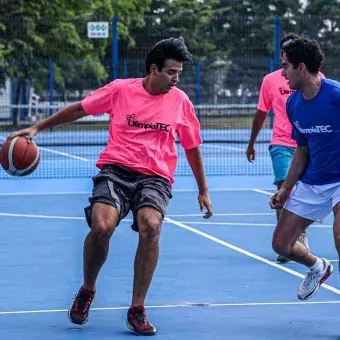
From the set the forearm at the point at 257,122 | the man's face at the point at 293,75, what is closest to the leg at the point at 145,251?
the man's face at the point at 293,75

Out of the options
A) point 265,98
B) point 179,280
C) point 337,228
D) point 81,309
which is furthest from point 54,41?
point 337,228

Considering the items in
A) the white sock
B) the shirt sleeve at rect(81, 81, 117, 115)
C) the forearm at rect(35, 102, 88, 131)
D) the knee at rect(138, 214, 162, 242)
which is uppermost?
the shirt sleeve at rect(81, 81, 117, 115)

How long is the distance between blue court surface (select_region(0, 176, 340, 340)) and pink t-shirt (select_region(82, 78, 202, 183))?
111 cm

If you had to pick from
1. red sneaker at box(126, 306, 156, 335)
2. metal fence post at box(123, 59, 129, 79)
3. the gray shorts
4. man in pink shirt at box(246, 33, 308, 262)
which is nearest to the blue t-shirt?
the gray shorts

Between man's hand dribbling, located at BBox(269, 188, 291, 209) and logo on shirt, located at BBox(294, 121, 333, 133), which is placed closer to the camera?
logo on shirt, located at BBox(294, 121, 333, 133)

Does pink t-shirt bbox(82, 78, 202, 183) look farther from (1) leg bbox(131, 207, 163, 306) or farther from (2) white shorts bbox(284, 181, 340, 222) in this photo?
(2) white shorts bbox(284, 181, 340, 222)

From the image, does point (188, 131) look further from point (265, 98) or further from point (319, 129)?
point (265, 98)

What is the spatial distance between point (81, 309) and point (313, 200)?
1751 millimetres

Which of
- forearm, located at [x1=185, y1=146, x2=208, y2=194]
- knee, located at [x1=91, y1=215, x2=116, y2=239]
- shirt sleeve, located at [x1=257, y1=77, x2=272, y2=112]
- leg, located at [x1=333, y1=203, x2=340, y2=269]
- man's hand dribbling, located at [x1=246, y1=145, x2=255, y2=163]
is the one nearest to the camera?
Result: leg, located at [x1=333, y1=203, x2=340, y2=269]

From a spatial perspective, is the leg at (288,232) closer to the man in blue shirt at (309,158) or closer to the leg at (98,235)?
the man in blue shirt at (309,158)

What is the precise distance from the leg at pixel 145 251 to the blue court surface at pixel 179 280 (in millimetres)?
305

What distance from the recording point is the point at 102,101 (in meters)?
8.38

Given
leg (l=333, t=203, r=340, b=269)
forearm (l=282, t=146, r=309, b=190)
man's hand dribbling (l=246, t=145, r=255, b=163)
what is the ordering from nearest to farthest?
1. leg (l=333, t=203, r=340, b=269)
2. forearm (l=282, t=146, r=309, b=190)
3. man's hand dribbling (l=246, t=145, r=255, b=163)

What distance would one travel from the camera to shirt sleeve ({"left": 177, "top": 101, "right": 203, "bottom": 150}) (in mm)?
8354
